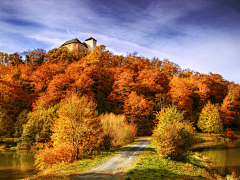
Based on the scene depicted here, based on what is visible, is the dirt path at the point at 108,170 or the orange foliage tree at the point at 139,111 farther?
the orange foliage tree at the point at 139,111

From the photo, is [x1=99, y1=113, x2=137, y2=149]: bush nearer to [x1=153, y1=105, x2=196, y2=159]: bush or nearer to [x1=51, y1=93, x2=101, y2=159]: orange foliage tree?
[x1=51, y1=93, x2=101, y2=159]: orange foliage tree

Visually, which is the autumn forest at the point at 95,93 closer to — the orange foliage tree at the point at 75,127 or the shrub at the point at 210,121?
the shrub at the point at 210,121

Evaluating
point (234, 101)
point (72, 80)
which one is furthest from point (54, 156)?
point (234, 101)

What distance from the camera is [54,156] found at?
15.1 meters

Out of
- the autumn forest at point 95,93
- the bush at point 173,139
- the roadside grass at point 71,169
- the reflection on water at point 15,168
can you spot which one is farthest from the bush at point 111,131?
the reflection on water at point 15,168

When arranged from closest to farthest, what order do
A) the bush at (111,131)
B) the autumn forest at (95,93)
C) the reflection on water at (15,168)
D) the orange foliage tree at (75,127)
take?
the orange foliage tree at (75,127) < the reflection on water at (15,168) < the bush at (111,131) < the autumn forest at (95,93)

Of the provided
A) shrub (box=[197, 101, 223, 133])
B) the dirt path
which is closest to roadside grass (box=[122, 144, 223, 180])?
the dirt path

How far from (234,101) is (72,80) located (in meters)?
50.9

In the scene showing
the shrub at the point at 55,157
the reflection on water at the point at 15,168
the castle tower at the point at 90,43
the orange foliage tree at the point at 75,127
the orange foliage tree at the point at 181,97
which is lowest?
the reflection on water at the point at 15,168

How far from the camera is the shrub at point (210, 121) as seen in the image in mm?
43731

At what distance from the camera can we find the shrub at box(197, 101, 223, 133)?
143ft

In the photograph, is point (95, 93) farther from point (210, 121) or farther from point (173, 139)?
point (173, 139)

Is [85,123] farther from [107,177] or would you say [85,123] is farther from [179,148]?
[179,148]

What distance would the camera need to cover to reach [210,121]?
4400 centimetres
